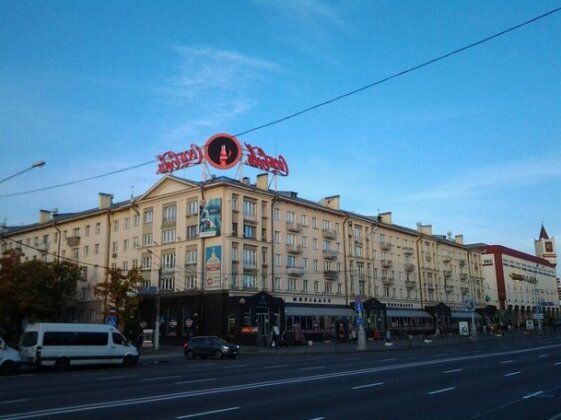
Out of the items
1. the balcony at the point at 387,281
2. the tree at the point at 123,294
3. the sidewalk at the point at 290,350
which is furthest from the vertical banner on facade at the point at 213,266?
the balcony at the point at 387,281

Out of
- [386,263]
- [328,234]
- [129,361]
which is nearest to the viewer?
[129,361]

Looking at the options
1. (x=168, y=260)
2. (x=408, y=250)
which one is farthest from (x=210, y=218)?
(x=408, y=250)

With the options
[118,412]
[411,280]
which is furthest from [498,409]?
[411,280]

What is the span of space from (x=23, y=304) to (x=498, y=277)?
9027cm

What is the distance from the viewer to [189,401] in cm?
1323

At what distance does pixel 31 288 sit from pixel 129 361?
29.5m

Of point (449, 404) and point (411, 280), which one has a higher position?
point (411, 280)

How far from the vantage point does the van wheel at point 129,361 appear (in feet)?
97.4

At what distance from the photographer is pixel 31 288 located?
179 ft

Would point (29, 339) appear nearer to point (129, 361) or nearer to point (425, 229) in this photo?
point (129, 361)

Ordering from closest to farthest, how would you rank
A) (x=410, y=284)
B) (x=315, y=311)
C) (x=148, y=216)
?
(x=315, y=311), (x=148, y=216), (x=410, y=284)

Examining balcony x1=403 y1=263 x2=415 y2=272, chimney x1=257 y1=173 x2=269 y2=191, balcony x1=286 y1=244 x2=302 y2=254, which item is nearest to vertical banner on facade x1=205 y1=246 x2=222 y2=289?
balcony x1=286 y1=244 x2=302 y2=254

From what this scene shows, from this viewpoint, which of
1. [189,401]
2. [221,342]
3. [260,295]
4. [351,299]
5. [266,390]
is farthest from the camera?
[351,299]

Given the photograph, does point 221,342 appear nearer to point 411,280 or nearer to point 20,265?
point 20,265
